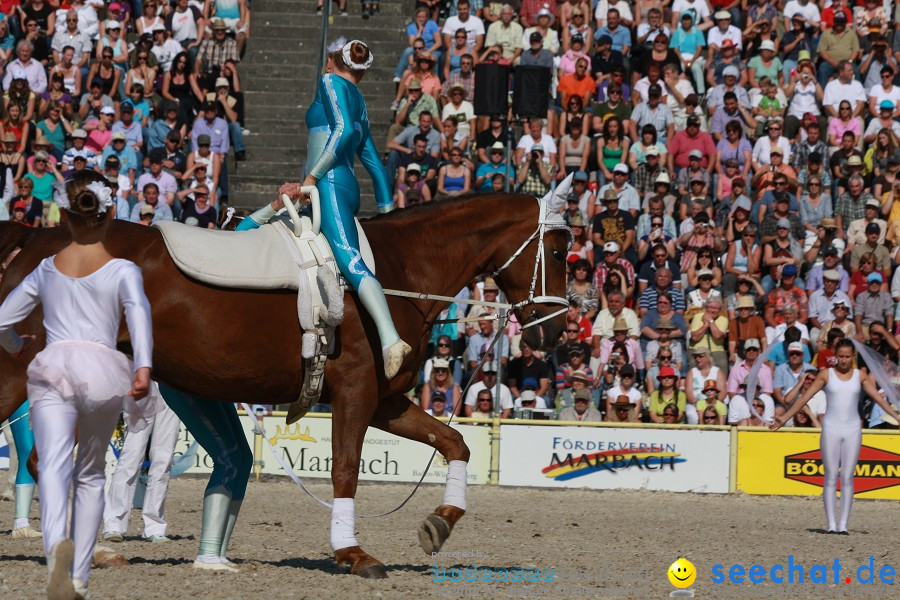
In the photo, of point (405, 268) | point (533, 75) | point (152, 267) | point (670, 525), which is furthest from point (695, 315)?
point (152, 267)

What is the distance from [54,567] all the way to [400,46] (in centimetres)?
1913

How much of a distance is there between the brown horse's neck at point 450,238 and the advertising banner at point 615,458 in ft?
29.1

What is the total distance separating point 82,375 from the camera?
7238 mm

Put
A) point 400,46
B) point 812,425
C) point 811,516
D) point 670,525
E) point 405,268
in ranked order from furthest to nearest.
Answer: point 400,46 → point 812,425 → point 811,516 → point 670,525 → point 405,268

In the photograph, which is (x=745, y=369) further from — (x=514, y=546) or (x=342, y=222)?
(x=342, y=222)

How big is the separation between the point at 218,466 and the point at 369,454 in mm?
9134

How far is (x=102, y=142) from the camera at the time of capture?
2319 cm

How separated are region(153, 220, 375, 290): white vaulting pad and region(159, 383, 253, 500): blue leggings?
1.01 metres

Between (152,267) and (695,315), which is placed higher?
(152,267)

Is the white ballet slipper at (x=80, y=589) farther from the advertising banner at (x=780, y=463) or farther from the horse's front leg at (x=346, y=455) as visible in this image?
the advertising banner at (x=780, y=463)

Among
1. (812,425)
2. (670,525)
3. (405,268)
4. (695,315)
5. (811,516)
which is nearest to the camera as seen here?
(405,268)

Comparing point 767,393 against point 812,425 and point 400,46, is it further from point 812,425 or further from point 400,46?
point 400,46

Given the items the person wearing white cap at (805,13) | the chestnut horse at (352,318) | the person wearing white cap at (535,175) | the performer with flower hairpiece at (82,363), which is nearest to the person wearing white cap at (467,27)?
the person wearing white cap at (535,175)

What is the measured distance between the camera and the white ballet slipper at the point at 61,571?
6.80m
